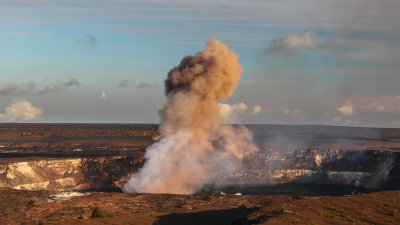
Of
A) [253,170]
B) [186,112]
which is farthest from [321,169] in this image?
[186,112]

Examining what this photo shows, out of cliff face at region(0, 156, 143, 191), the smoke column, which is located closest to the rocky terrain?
cliff face at region(0, 156, 143, 191)

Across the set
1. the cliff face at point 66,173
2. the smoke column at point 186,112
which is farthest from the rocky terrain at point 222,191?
the smoke column at point 186,112

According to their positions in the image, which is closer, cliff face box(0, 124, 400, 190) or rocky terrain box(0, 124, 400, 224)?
rocky terrain box(0, 124, 400, 224)

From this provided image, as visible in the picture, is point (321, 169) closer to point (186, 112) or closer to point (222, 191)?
point (222, 191)

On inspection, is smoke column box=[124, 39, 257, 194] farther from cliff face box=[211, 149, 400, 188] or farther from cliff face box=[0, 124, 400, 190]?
cliff face box=[211, 149, 400, 188]

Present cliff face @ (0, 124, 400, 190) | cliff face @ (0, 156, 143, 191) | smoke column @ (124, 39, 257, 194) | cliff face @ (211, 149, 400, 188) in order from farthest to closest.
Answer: cliff face @ (211, 149, 400, 188) → cliff face @ (0, 124, 400, 190) → cliff face @ (0, 156, 143, 191) → smoke column @ (124, 39, 257, 194)

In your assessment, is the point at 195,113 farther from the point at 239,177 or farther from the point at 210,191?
the point at 239,177

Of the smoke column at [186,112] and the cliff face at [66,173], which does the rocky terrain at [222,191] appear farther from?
the smoke column at [186,112]
